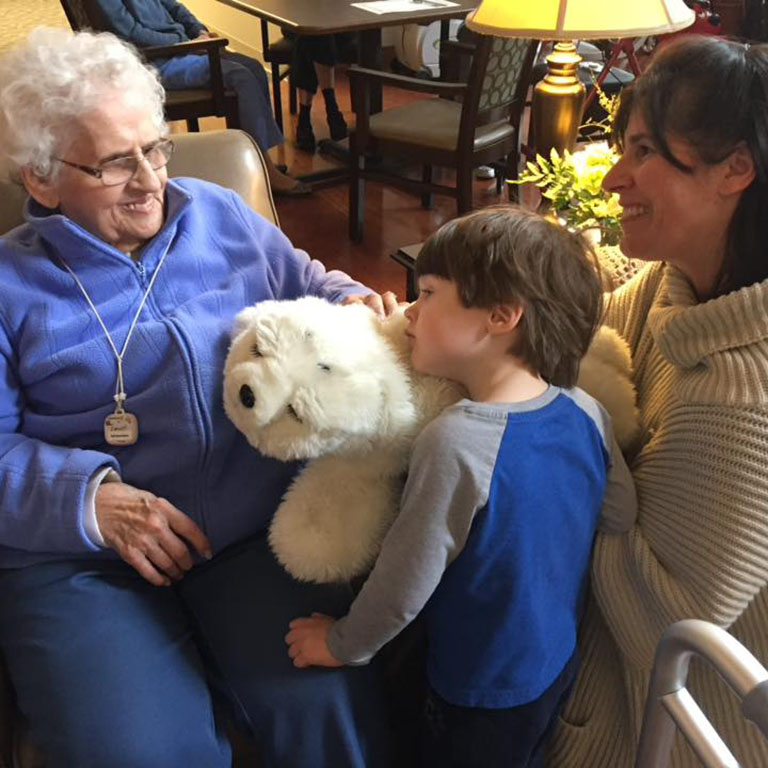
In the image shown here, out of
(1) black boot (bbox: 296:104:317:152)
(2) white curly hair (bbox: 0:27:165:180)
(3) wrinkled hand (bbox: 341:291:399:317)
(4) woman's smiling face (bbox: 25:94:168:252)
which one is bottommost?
(1) black boot (bbox: 296:104:317:152)

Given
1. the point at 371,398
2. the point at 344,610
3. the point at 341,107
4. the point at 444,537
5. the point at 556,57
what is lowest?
the point at 341,107

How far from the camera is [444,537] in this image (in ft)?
3.07

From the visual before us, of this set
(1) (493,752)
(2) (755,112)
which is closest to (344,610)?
(1) (493,752)

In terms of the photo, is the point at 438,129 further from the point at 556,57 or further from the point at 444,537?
the point at 444,537

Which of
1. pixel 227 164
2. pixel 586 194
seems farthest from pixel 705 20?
pixel 227 164

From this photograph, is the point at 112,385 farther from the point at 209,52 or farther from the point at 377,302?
the point at 209,52

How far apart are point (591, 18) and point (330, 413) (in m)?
1.07

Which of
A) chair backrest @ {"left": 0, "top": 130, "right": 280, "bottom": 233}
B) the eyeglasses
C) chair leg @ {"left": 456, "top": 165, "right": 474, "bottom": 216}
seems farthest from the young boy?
chair leg @ {"left": 456, "top": 165, "right": 474, "bottom": 216}

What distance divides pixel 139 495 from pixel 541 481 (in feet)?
1.99

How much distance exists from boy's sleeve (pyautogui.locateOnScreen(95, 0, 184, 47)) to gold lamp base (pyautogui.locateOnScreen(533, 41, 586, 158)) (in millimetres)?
2276

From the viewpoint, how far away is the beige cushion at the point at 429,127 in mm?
3209

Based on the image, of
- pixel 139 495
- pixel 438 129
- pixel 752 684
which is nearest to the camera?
pixel 752 684

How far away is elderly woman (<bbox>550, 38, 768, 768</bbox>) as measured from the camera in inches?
35.9

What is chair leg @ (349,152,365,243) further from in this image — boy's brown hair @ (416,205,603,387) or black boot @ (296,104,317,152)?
boy's brown hair @ (416,205,603,387)
